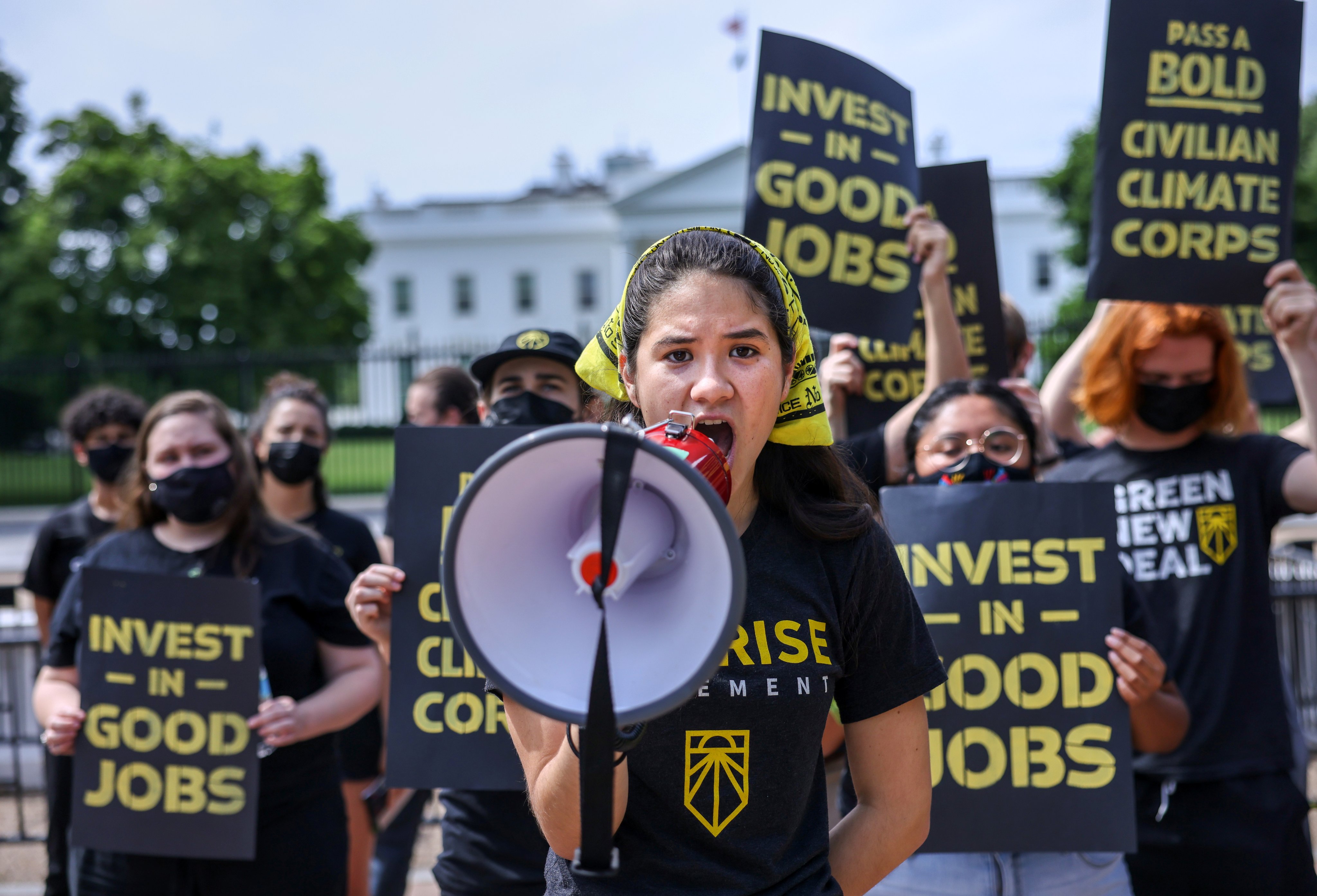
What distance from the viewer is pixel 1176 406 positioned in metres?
3.28

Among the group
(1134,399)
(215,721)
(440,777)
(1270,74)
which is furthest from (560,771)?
(1270,74)

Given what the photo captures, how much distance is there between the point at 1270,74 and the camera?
365cm

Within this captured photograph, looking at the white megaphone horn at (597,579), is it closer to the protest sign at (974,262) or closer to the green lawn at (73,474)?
the protest sign at (974,262)

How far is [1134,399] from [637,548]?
97.2 inches

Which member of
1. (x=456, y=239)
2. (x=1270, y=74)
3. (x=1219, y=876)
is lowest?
(x=1219, y=876)

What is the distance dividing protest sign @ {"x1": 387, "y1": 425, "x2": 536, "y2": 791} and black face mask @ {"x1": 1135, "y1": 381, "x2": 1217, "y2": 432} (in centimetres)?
191

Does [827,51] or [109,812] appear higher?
[827,51]

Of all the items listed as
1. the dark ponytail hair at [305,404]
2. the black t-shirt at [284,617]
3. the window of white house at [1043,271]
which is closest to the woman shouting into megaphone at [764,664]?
the black t-shirt at [284,617]

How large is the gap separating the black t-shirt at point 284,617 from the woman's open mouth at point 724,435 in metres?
2.08

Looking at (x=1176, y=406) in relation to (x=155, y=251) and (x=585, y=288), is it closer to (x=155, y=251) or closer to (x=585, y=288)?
(x=155, y=251)

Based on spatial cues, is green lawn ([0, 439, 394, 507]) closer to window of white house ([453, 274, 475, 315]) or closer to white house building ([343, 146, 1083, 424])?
white house building ([343, 146, 1083, 424])

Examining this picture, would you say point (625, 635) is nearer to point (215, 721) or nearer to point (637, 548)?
point (637, 548)

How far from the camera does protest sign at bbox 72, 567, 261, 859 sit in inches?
120

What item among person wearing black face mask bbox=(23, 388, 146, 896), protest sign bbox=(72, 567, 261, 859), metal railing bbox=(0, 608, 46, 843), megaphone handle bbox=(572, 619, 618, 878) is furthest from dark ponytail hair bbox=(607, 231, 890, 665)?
metal railing bbox=(0, 608, 46, 843)
